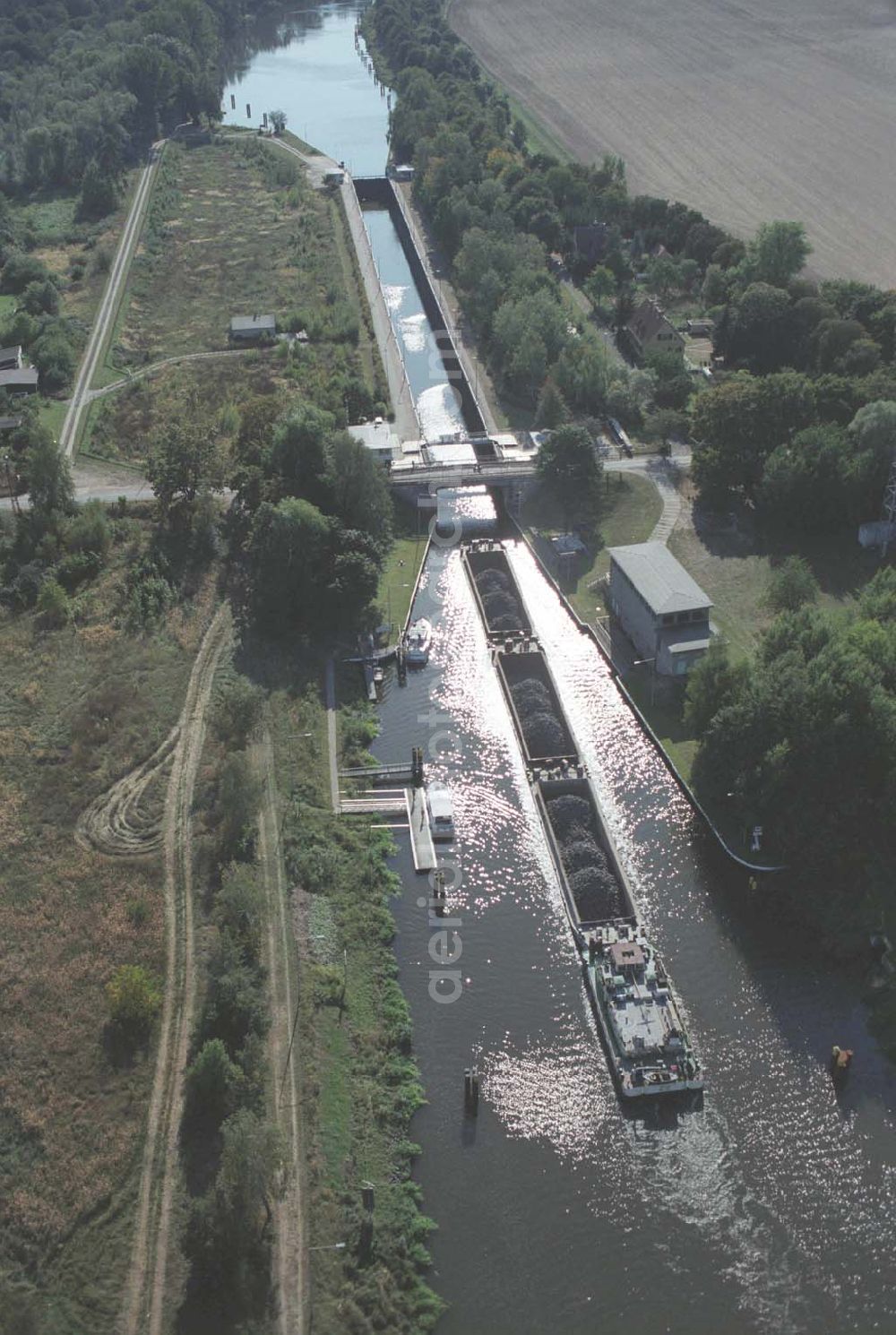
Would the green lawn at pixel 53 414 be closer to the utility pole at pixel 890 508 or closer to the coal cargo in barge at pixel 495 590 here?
the coal cargo in barge at pixel 495 590

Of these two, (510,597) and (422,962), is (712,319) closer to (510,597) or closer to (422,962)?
(510,597)

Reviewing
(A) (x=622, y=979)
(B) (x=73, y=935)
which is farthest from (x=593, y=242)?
(B) (x=73, y=935)

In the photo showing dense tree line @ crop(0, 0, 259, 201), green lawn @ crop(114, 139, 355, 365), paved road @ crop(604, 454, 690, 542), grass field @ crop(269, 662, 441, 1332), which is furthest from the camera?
dense tree line @ crop(0, 0, 259, 201)

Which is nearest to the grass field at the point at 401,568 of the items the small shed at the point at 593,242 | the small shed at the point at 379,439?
the small shed at the point at 379,439

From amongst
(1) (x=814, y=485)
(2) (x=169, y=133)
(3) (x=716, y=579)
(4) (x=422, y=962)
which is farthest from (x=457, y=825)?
(2) (x=169, y=133)

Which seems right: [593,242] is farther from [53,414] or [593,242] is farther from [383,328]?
[53,414]

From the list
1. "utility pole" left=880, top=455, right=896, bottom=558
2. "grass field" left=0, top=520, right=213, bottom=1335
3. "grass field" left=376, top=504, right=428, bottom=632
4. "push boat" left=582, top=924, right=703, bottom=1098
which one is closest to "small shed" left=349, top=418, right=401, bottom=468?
"grass field" left=376, top=504, right=428, bottom=632

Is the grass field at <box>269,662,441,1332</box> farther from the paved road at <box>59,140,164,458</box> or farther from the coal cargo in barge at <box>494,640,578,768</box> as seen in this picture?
the paved road at <box>59,140,164,458</box>
